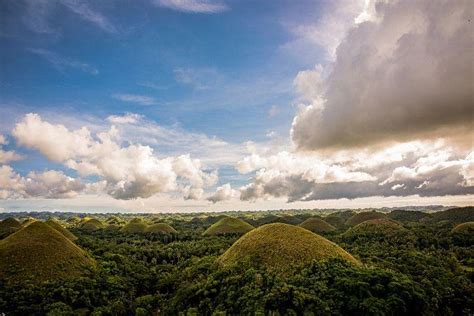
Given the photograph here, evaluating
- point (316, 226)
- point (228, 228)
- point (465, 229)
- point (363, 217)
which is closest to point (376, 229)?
point (465, 229)

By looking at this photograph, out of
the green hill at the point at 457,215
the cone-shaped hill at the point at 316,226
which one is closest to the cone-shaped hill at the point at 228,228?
the cone-shaped hill at the point at 316,226

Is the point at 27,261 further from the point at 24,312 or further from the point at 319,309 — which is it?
the point at 319,309

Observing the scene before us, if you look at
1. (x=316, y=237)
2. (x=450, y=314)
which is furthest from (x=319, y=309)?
(x=316, y=237)

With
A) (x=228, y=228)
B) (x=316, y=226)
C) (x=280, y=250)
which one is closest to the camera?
(x=280, y=250)

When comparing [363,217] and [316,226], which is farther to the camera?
[363,217]

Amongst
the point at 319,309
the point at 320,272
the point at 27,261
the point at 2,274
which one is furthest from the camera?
the point at 27,261

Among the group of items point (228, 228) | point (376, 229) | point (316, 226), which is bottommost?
point (316, 226)

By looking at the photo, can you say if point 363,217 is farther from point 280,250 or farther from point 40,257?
point 40,257
